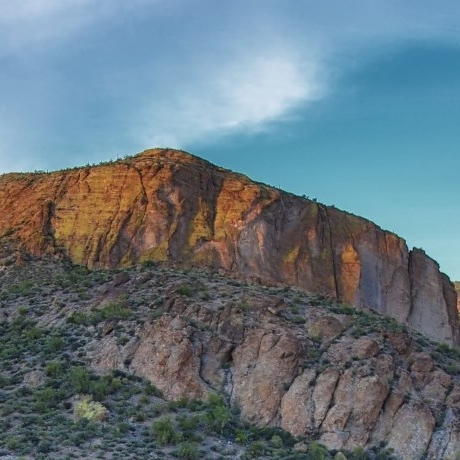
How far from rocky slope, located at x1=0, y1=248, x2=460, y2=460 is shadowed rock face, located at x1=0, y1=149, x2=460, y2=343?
860cm

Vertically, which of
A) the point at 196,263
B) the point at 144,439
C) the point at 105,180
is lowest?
the point at 144,439

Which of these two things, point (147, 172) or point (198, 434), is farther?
point (147, 172)

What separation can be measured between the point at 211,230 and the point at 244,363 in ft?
67.4

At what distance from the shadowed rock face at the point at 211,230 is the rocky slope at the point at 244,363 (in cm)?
860

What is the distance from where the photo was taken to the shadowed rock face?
211 feet

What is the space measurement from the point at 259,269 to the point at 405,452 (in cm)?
2431

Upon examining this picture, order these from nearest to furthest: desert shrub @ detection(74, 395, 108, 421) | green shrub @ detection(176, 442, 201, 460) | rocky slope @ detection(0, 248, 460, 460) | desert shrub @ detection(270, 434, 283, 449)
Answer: green shrub @ detection(176, 442, 201, 460), desert shrub @ detection(270, 434, 283, 449), desert shrub @ detection(74, 395, 108, 421), rocky slope @ detection(0, 248, 460, 460)

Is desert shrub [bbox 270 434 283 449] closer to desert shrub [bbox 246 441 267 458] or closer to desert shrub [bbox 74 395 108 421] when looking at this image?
desert shrub [bbox 246 441 267 458]

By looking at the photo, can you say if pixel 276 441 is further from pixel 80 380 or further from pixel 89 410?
pixel 80 380

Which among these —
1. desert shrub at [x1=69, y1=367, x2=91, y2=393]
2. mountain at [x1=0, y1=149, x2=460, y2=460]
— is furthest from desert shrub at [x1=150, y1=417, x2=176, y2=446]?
desert shrub at [x1=69, y1=367, x2=91, y2=393]

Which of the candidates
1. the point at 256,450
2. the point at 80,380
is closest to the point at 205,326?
the point at 80,380

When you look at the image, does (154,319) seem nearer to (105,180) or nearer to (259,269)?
Result: (259,269)

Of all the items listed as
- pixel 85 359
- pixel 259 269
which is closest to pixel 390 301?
pixel 259 269

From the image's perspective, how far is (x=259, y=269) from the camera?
6397 cm
